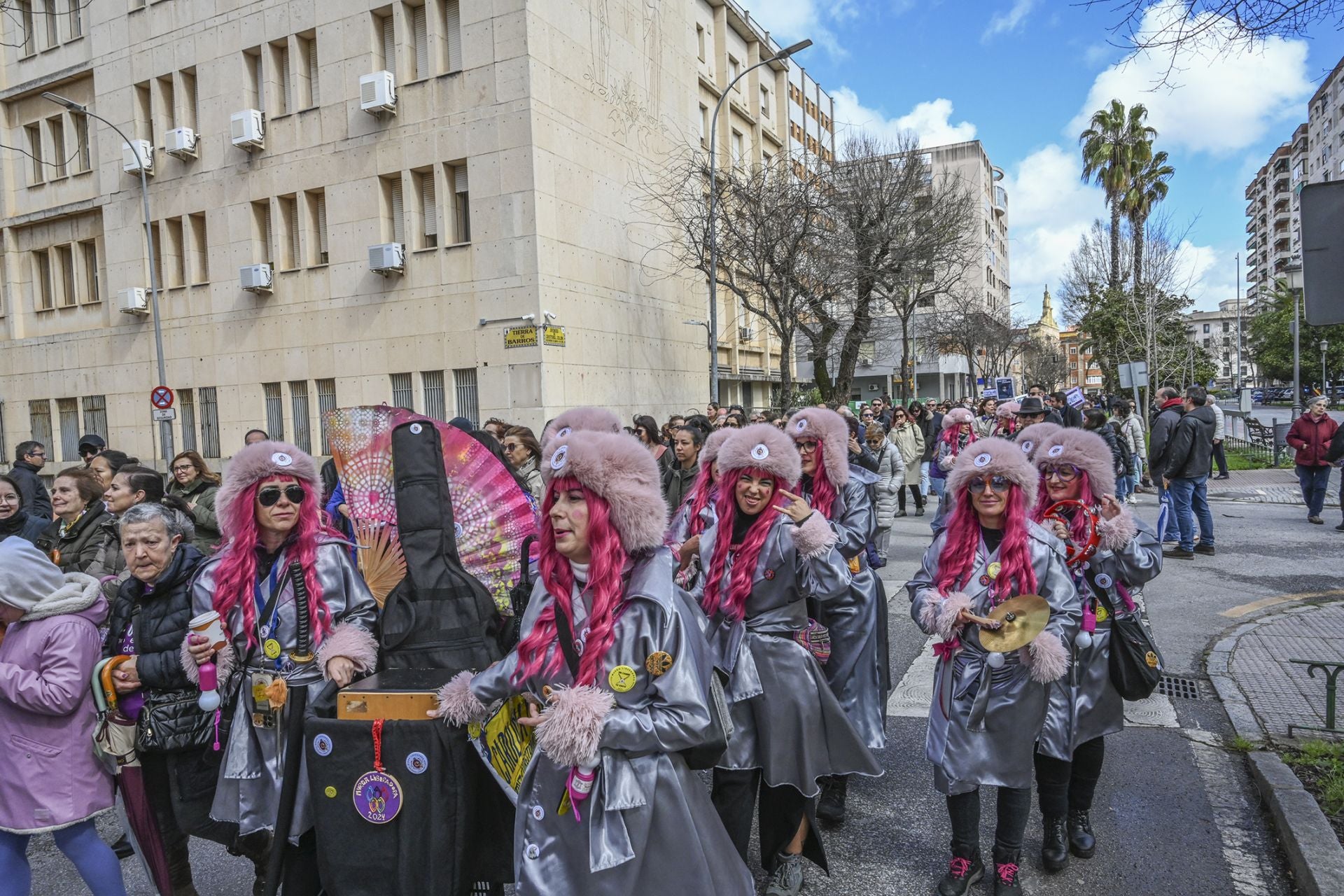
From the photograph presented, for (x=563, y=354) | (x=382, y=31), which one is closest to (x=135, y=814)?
(x=563, y=354)

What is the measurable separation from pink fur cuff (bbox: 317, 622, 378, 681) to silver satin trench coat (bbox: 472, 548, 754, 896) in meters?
0.71

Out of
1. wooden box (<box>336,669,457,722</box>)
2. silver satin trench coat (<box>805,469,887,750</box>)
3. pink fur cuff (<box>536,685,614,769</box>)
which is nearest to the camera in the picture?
pink fur cuff (<box>536,685,614,769</box>)

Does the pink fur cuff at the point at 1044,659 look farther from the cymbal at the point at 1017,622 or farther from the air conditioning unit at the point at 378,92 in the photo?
the air conditioning unit at the point at 378,92

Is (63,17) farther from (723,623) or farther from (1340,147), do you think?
(1340,147)

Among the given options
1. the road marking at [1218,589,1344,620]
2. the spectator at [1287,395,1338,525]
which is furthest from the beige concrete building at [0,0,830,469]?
the road marking at [1218,589,1344,620]

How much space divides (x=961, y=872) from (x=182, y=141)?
2607cm

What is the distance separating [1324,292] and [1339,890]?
2.42m

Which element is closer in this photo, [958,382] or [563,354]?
[563,354]

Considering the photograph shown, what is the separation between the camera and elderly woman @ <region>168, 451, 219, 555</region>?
6543mm

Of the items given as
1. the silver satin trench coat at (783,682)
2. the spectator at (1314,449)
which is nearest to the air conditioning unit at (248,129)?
the silver satin trench coat at (783,682)

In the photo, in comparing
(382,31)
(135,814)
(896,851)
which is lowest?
(896,851)

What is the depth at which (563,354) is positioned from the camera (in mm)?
20625

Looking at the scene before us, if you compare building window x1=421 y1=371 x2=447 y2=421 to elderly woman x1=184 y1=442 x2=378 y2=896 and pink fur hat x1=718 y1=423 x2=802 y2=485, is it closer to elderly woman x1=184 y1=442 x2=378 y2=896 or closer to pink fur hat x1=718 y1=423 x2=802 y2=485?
elderly woman x1=184 y1=442 x2=378 y2=896

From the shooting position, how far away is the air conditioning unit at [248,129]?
21.8 m
